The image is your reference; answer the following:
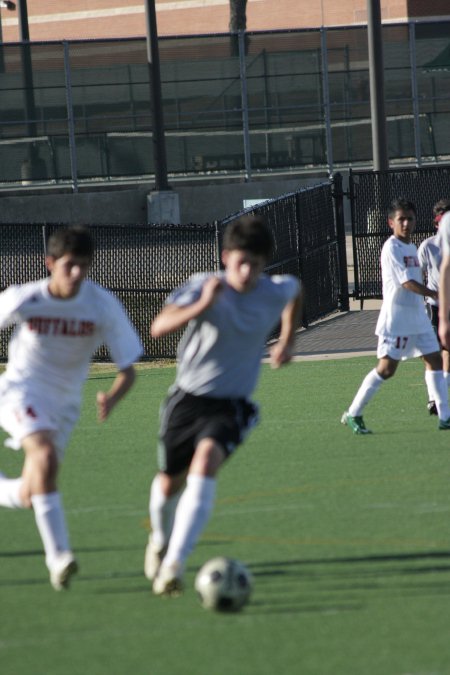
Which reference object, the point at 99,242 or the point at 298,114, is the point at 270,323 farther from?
the point at 298,114

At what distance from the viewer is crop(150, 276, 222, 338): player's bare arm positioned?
20.8 ft

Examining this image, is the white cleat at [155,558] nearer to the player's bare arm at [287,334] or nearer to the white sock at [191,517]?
the white sock at [191,517]

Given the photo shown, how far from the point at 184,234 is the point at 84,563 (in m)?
10.3

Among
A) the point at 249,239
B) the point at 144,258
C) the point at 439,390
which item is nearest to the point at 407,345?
the point at 439,390

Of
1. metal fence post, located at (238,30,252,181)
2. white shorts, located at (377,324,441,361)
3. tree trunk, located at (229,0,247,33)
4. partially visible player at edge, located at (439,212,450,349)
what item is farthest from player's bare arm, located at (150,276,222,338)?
tree trunk, located at (229,0,247,33)

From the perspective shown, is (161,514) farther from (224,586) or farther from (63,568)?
(224,586)

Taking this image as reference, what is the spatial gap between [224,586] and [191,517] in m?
0.36

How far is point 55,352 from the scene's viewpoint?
23.2ft

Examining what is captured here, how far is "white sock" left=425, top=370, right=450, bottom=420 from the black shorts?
494cm

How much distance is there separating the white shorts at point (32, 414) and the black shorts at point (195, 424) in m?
0.61

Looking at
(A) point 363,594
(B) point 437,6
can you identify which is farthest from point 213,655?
(B) point 437,6

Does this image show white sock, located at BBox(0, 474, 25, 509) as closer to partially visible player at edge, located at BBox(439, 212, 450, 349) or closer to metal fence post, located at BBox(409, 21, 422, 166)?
partially visible player at edge, located at BBox(439, 212, 450, 349)

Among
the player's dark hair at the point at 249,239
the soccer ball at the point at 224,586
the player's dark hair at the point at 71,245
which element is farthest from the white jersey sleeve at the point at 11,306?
the soccer ball at the point at 224,586

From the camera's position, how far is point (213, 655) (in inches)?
231
